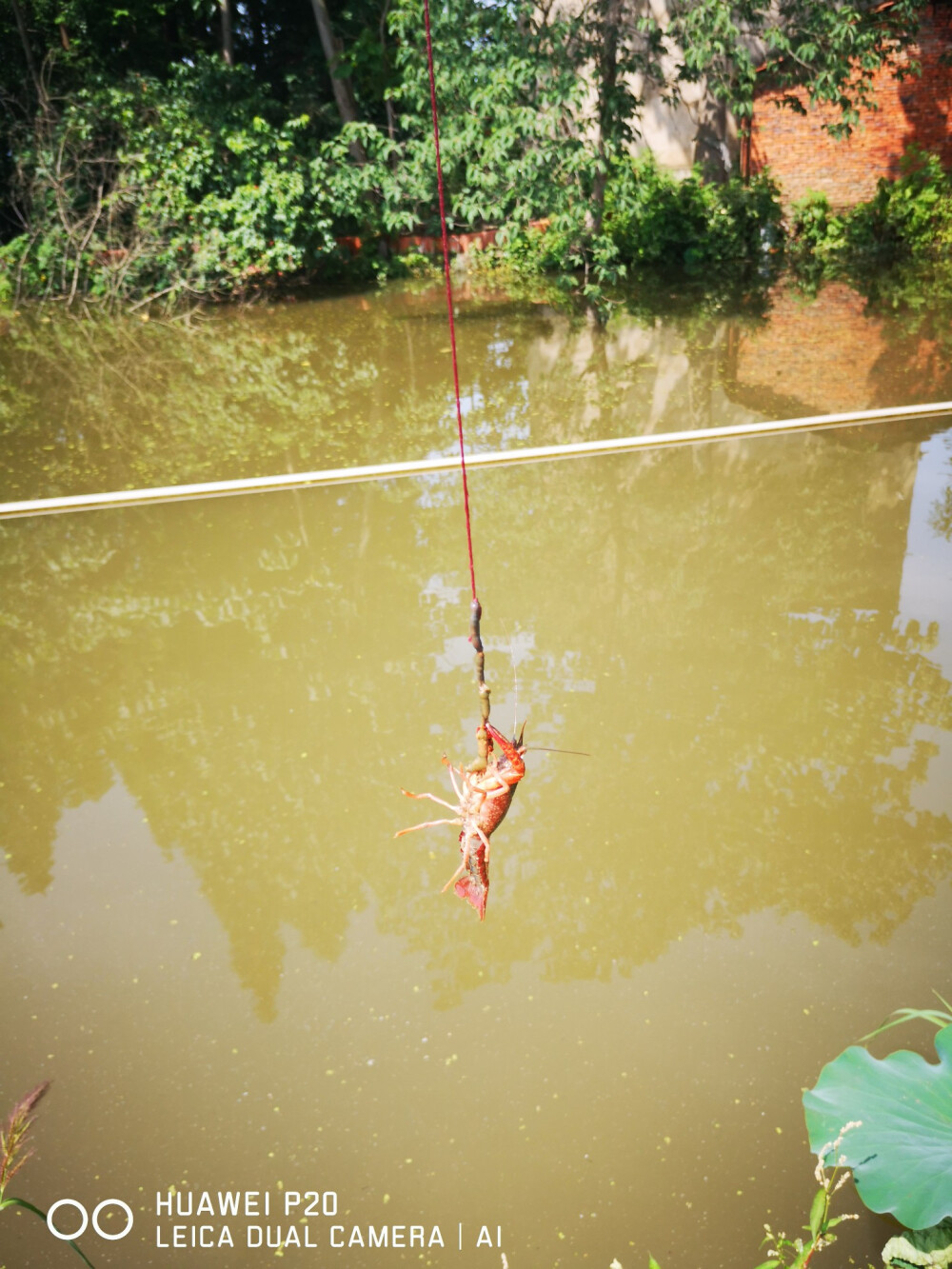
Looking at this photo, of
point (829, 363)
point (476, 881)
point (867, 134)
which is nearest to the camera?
point (476, 881)

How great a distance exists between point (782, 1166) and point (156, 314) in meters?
12.2

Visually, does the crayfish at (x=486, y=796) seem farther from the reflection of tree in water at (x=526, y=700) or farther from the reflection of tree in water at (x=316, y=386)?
the reflection of tree in water at (x=316, y=386)

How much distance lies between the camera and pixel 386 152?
11.1 metres

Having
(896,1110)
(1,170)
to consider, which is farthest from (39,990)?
(1,170)

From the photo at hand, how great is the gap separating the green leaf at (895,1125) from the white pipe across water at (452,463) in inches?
213

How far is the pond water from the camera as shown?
2.69m

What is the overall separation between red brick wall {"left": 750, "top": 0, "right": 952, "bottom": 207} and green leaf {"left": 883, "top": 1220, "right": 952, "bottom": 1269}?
49.4ft

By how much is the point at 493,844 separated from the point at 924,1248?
1.96 metres

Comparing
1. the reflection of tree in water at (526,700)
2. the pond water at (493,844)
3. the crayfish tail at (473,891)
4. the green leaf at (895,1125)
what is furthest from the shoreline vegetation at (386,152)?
the green leaf at (895,1125)

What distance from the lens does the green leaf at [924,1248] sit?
2.02 m

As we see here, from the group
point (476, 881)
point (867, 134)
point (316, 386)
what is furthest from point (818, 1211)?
point (867, 134)

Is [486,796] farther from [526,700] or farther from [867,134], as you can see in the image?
[867,134]

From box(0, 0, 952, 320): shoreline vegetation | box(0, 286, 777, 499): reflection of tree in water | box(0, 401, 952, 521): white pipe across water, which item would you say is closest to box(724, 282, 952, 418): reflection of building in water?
box(0, 401, 952, 521): white pipe across water

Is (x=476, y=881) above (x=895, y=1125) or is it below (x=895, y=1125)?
above
